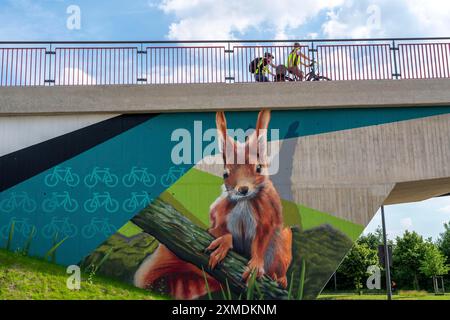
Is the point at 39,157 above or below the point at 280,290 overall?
above

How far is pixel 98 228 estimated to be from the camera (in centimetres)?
1366

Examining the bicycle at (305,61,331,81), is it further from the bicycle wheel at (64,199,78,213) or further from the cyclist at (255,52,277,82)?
the bicycle wheel at (64,199,78,213)

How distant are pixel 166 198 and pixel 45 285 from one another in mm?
3672

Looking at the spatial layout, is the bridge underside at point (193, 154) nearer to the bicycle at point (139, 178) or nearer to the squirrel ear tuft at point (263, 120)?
the bicycle at point (139, 178)

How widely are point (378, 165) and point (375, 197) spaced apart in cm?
90

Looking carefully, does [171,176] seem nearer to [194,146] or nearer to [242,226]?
[194,146]

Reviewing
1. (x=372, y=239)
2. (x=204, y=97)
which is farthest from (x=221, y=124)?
(x=372, y=239)

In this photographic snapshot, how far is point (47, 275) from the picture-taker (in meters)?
12.7

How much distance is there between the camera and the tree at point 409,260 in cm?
4512

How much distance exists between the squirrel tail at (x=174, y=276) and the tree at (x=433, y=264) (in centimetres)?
3395

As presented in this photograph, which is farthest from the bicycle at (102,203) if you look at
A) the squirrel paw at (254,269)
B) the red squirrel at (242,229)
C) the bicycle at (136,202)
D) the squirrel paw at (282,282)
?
the squirrel paw at (282,282)
